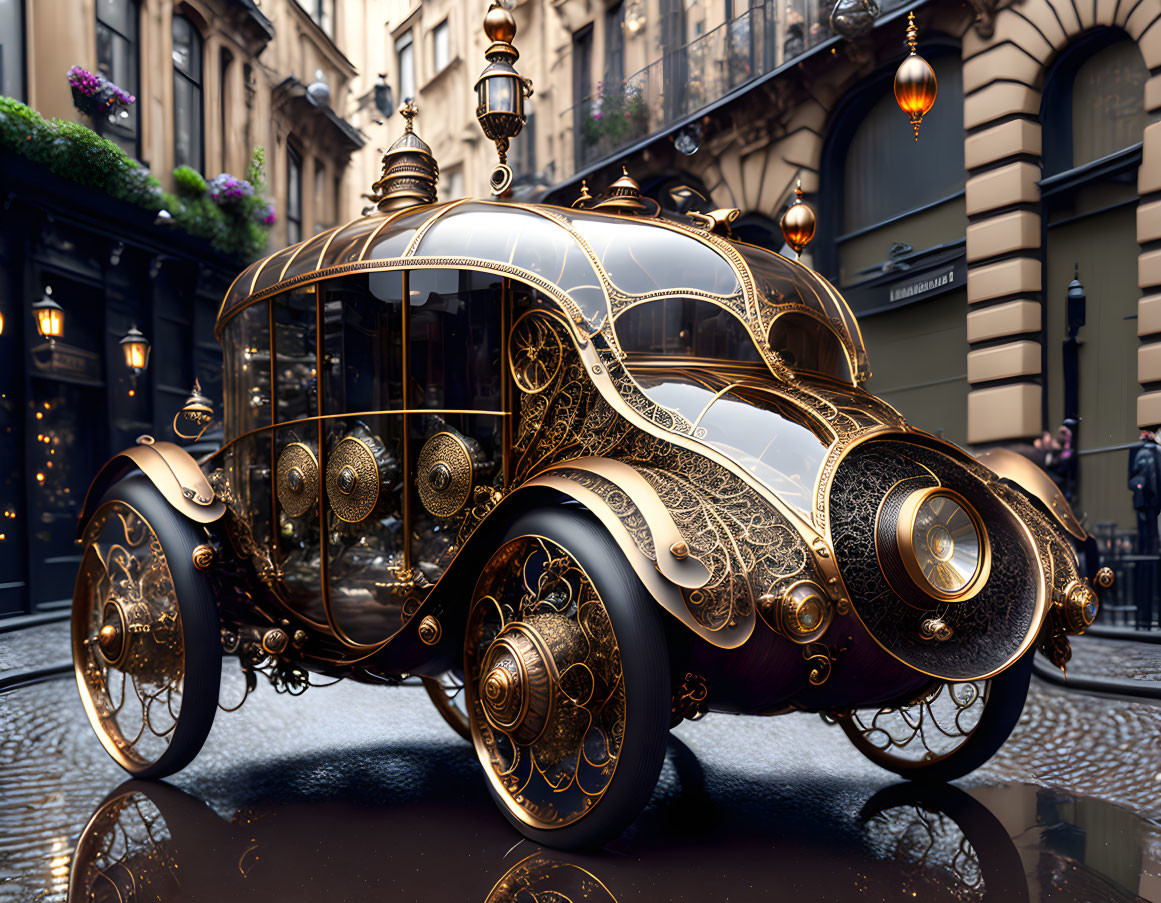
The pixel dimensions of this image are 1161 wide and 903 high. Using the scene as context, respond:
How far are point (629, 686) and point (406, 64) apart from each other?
62.2 ft

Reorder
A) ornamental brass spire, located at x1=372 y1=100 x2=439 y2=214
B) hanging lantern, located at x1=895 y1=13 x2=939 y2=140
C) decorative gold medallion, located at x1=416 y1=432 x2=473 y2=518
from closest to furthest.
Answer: decorative gold medallion, located at x1=416 y1=432 x2=473 y2=518 → ornamental brass spire, located at x1=372 y1=100 x2=439 y2=214 → hanging lantern, located at x1=895 y1=13 x2=939 y2=140

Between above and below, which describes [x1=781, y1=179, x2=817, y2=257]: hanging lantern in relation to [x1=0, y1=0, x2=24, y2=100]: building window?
below

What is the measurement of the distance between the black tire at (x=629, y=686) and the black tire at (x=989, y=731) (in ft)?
4.65

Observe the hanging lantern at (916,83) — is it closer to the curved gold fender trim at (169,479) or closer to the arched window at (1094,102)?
the arched window at (1094,102)

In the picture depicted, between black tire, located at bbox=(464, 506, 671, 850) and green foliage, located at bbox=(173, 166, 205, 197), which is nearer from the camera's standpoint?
black tire, located at bbox=(464, 506, 671, 850)

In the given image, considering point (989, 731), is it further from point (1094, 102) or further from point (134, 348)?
point (134, 348)

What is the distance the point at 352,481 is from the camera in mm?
4043

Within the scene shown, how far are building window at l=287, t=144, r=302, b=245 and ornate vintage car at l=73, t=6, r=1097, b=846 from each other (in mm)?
14627

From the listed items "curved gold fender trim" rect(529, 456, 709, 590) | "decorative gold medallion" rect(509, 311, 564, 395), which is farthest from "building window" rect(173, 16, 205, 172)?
"curved gold fender trim" rect(529, 456, 709, 590)

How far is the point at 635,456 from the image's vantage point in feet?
11.1

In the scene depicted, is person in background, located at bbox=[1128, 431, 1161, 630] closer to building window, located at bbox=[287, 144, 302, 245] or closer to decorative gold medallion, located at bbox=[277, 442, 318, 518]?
decorative gold medallion, located at bbox=[277, 442, 318, 518]

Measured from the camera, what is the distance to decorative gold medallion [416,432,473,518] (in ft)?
12.4

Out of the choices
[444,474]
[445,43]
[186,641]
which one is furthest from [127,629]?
[445,43]

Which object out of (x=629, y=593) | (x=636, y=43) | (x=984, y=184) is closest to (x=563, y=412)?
(x=629, y=593)
